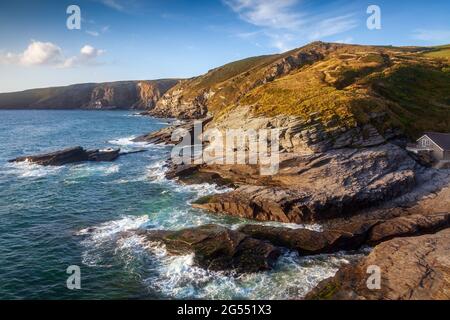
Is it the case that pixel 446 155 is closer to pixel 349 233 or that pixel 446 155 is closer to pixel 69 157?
pixel 349 233

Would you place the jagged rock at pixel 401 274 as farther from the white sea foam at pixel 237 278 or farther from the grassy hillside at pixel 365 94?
the grassy hillside at pixel 365 94

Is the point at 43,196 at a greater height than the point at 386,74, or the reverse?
the point at 386,74

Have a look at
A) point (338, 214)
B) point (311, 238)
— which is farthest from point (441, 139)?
point (311, 238)

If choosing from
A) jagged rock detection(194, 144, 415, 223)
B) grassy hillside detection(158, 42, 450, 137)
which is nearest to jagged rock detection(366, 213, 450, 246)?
jagged rock detection(194, 144, 415, 223)

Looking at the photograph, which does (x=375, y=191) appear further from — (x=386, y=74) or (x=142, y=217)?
(x=386, y=74)
